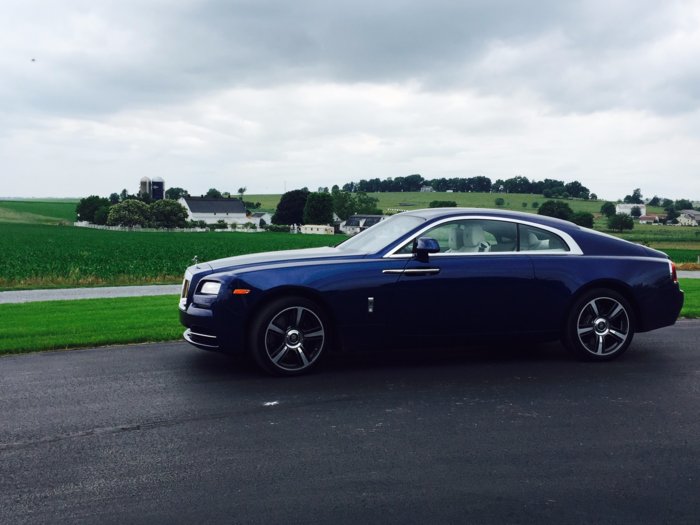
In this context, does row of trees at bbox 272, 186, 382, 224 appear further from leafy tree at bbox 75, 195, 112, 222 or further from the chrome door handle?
the chrome door handle

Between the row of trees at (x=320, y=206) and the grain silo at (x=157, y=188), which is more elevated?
the grain silo at (x=157, y=188)

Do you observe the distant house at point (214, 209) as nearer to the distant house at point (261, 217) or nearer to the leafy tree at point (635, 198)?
the distant house at point (261, 217)

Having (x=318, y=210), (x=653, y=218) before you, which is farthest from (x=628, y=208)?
(x=318, y=210)

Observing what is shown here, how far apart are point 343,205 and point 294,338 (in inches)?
4836

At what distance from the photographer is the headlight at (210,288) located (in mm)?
6297

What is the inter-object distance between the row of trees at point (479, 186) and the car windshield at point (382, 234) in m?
101

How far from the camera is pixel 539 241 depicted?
7.05 m

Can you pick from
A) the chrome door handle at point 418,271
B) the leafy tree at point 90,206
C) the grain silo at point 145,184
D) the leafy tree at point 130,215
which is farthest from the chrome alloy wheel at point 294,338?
the grain silo at point 145,184

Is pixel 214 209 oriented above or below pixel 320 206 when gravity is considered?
above

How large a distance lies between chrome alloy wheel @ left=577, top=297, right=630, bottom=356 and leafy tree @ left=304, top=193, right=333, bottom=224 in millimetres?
111356

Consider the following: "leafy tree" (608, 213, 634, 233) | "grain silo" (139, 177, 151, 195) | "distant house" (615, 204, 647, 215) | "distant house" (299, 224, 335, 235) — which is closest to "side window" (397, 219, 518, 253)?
"leafy tree" (608, 213, 634, 233)

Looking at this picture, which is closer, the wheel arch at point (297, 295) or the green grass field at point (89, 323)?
the wheel arch at point (297, 295)

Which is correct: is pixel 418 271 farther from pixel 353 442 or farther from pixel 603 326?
pixel 353 442

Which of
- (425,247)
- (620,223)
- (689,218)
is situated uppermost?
(689,218)
